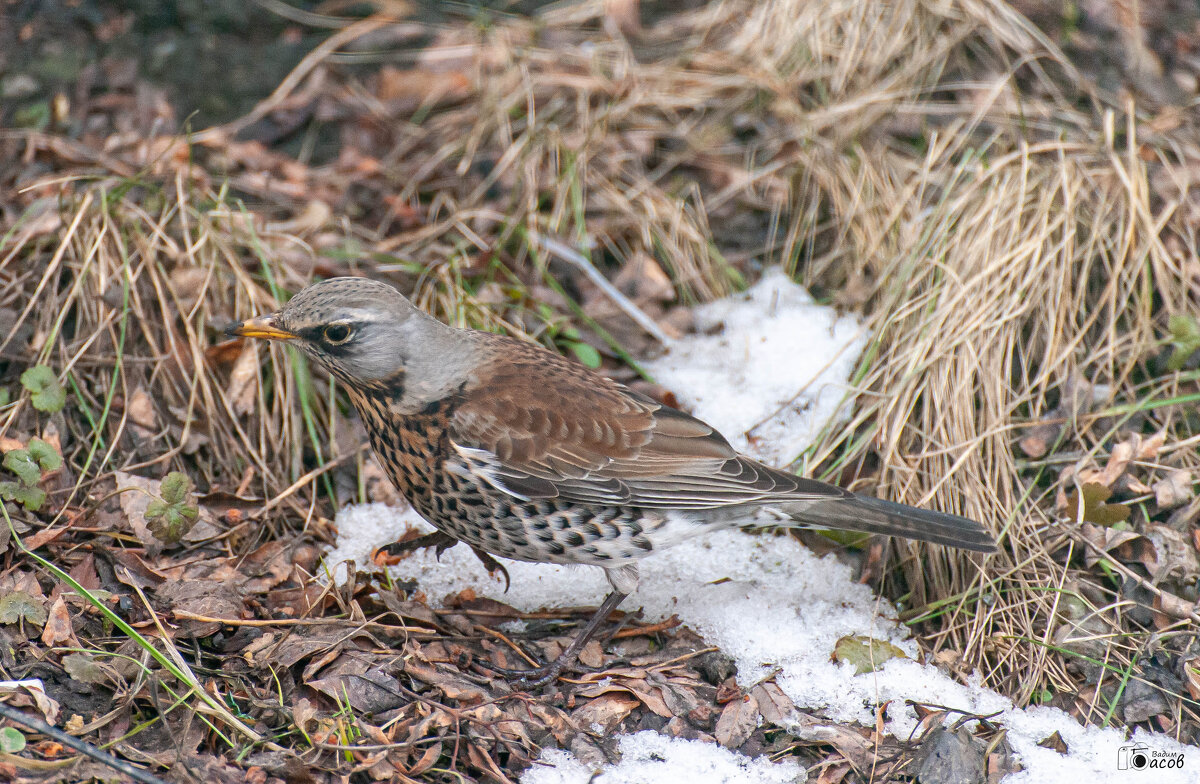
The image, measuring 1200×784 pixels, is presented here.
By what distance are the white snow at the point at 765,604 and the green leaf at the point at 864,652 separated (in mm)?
29

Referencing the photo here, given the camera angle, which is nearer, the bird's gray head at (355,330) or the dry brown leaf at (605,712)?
the dry brown leaf at (605,712)

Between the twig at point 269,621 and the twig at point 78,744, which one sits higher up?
the twig at point 78,744

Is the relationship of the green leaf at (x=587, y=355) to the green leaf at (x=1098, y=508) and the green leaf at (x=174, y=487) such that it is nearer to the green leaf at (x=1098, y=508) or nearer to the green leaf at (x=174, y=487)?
the green leaf at (x=174, y=487)

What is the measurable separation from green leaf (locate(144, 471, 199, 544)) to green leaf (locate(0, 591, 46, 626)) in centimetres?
51

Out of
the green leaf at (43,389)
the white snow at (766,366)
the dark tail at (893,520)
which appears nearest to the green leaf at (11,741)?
the green leaf at (43,389)

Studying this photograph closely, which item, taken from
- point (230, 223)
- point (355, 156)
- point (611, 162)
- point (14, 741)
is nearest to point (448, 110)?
point (355, 156)

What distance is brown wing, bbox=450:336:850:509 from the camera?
3773mm

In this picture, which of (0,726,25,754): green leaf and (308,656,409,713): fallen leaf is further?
(308,656,409,713): fallen leaf

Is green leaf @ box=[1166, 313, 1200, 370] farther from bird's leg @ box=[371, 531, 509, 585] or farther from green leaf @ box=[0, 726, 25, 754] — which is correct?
green leaf @ box=[0, 726, 25, 754]

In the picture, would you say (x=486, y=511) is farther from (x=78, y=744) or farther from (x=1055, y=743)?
(x=1055, y=743)

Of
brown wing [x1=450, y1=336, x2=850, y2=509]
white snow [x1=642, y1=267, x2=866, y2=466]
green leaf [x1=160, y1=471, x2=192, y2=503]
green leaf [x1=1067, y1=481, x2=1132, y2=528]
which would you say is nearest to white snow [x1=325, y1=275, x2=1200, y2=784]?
white snow [x1=642, y1=267, x2=866, y2=466]

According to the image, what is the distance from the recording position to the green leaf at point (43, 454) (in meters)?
3.82

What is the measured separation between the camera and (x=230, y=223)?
471 centimetres

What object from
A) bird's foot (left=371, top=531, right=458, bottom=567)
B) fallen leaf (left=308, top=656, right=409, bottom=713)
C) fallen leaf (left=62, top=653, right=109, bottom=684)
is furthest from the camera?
bird's foot (left=371, top=531, right=458, bottom=567)
